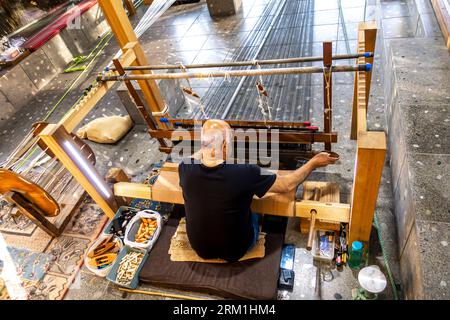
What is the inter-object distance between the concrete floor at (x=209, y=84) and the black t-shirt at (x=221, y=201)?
0.66 m

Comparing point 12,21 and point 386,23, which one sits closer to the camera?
point 386,23

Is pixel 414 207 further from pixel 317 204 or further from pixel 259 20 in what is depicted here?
pixel 259 20

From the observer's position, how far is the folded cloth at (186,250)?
2.47 meters

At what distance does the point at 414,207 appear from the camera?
193 centimetres

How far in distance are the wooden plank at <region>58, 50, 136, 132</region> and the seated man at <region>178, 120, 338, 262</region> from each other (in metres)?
1.13

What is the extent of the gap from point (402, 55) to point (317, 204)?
1905mm

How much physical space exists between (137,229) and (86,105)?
126cm

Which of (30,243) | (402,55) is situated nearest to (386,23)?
(402,55)

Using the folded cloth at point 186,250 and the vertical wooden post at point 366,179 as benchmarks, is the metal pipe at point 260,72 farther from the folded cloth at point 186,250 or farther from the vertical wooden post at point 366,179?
the folded cloth at point 186,250

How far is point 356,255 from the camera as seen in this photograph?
2270mm

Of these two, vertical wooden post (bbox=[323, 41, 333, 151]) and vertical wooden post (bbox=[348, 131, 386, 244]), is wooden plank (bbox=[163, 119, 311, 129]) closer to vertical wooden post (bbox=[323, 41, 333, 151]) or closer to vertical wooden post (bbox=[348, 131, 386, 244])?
vertical wooden post (bbox=[323, 41, 333, 151])

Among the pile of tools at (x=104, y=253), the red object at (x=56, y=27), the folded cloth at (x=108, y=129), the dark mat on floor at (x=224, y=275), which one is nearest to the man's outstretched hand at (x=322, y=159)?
the dark mat on floor at (x=224, y=275)

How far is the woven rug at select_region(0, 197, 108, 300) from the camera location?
286 centimetres

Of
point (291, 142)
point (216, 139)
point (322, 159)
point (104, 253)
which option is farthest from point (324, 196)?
point (104, 253)
